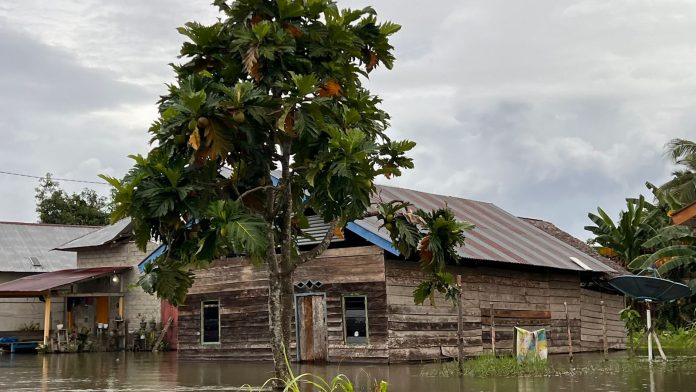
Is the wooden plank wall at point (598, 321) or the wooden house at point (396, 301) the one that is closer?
the wooden house at point (396, 301)

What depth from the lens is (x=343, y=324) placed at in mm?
23047

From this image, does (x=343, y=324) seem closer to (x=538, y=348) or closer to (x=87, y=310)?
(x=538, y=348)

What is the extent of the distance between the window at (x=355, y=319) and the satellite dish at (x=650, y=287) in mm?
6272

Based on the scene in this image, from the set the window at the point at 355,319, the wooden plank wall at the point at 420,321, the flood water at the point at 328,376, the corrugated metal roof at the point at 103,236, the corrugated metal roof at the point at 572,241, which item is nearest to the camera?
the flood water at the point at 328,376

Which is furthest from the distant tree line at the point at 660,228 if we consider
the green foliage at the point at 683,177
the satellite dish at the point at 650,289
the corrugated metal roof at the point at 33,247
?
the corrugated metal roof at the point at 33,247

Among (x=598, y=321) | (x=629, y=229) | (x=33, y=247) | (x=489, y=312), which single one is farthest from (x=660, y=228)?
(x=33, y=247)

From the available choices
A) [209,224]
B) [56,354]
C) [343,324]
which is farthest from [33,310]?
[209,224]

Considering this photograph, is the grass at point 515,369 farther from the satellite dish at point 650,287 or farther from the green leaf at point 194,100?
the green leaf at point 194,100

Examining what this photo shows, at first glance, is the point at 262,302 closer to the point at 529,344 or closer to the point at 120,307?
the point at 529,344

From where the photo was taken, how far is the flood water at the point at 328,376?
1534cm

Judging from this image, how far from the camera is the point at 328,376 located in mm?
18844

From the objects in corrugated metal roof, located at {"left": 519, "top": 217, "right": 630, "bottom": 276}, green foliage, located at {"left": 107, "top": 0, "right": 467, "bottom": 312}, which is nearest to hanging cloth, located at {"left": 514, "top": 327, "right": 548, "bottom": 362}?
green foliage, located at {"left": 107, "top": 0, "right": 467, "bottom": 312}

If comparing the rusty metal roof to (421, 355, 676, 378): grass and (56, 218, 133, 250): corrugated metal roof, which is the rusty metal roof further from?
(421, 355, 676, 378): grass

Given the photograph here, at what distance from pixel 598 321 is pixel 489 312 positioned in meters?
7.54
